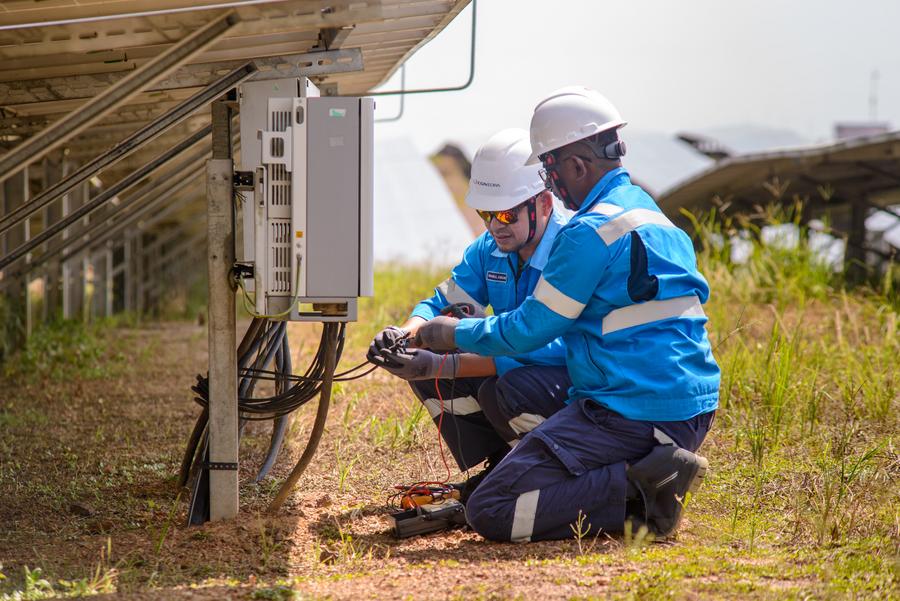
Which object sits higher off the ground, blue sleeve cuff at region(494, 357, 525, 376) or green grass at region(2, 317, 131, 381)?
blue sleeve cuff at region(494, 357, 525, 376)

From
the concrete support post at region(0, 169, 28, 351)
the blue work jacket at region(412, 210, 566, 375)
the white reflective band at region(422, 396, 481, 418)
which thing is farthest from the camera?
the concrete support post at region(0, 169, 28, 351)

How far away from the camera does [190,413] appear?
222 inches

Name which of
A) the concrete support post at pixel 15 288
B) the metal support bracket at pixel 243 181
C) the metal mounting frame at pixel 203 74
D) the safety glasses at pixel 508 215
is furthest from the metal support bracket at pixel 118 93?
the concrete support post at pixel 15 288

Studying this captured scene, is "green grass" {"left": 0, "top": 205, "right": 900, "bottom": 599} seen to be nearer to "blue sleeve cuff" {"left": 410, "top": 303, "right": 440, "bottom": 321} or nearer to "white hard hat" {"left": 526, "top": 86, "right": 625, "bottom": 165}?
"blue sleeve cuff" {"left": 410, "top": 303, "right": 440, "bottom": 321}

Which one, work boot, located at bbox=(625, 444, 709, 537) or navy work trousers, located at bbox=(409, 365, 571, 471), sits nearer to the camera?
work boot, located at bbox=(625, 444, 709, 537)

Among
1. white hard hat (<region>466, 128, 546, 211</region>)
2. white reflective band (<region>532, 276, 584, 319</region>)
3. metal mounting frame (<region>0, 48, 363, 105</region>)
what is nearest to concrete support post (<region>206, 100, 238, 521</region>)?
metal mounting frame (<region>0, 48, 363, 105</region>)

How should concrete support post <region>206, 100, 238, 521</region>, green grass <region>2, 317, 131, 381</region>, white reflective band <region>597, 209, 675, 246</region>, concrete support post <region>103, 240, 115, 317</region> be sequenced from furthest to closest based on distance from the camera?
concrete support post <region>103, 240, 115, 317</region> → green grass <region>2, 317, 131, 381</region> → concrete support post <region>206, 100, 238, 521</region> → white reflective band <region>597, 209, 675, 246</region>

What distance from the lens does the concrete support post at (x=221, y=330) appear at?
3314 mm

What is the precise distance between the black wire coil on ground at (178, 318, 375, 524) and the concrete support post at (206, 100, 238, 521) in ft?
0.35

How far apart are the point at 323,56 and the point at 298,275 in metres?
0.91

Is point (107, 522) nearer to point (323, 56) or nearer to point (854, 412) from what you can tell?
point (323, 56)

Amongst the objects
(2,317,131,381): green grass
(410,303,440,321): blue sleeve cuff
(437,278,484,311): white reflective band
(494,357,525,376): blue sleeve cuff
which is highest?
(437,278,484,311): white reflective band

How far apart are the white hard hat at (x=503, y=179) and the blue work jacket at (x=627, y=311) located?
1.69 ft

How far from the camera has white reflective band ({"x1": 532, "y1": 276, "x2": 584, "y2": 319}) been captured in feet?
10.5
